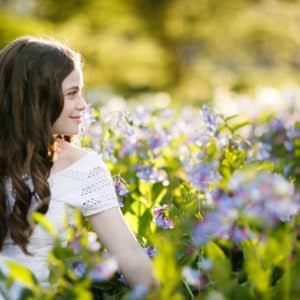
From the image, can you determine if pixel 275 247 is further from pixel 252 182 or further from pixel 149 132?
pixel 149 132

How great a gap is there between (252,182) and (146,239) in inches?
39.4

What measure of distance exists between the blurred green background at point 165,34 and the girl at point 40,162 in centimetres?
1333

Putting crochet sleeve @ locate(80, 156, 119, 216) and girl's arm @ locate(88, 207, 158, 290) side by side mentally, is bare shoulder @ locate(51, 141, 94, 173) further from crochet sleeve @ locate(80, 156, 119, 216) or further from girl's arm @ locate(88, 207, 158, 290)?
girl's arm @ locate(88, 207, 158, 290)

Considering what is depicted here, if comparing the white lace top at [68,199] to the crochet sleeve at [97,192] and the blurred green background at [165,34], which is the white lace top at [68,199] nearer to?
the crochet sleeve at [97,192]

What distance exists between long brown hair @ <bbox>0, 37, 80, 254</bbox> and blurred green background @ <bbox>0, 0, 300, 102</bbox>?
1334 cm

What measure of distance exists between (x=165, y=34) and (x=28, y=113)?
15.9 meters

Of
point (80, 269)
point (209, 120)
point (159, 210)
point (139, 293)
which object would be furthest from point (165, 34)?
point (139, 293)

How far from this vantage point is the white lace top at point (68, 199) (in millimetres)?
2057

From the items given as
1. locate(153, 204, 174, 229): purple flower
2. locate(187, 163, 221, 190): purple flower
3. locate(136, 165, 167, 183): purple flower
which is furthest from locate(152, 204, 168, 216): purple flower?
locate(136, 165, 167, 183): purple flower

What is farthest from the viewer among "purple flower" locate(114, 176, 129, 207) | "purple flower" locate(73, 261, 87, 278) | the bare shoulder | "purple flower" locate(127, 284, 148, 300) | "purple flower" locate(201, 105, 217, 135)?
"purple flower" locate(201, 105, 217, 135)

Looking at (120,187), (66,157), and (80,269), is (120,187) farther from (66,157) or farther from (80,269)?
(80,269)

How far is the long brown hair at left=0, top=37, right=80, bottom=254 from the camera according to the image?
6.81 ft

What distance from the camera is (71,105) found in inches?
84.5

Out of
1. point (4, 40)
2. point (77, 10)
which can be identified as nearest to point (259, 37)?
point (77, 10)
